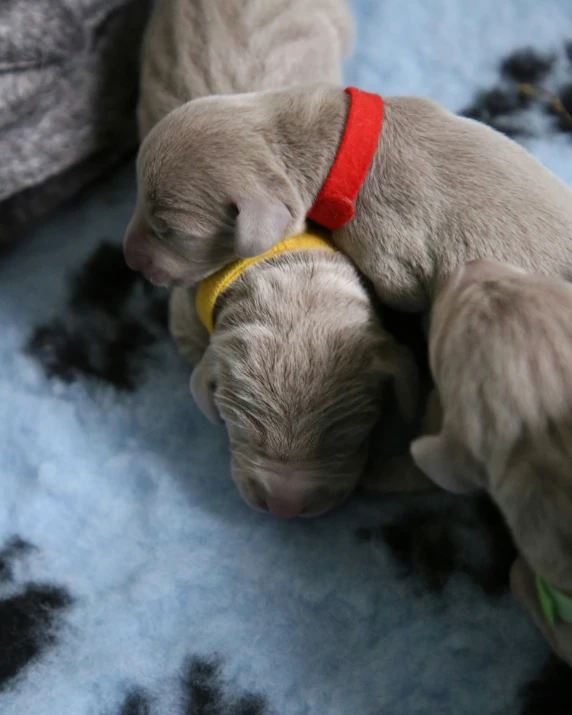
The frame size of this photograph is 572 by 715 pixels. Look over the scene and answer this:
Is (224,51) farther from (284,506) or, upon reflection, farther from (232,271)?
(284,506)

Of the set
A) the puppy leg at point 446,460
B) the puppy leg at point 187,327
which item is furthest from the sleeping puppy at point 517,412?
the puppy leg at point 187,327

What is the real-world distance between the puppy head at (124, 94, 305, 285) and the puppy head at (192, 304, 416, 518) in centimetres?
25

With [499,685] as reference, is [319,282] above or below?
above

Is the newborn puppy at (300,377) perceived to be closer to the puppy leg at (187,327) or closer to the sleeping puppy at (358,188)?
the sleeping puppy at (358,188)

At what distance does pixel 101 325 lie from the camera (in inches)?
92.3

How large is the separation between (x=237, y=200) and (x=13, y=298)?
1017mm

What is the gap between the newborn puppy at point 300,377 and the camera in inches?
65.8

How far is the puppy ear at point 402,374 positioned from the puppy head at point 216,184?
1.27 feet

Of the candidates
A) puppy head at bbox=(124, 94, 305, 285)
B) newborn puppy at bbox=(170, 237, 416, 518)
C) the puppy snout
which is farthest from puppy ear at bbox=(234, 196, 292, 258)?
the puppy snout

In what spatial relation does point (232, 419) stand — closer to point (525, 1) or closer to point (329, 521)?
point (329, 521)

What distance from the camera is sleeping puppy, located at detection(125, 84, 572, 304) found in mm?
1731

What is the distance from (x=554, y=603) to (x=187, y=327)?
1.24m

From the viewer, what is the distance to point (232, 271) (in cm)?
191

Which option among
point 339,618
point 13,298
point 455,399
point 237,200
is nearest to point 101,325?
point 13,298
